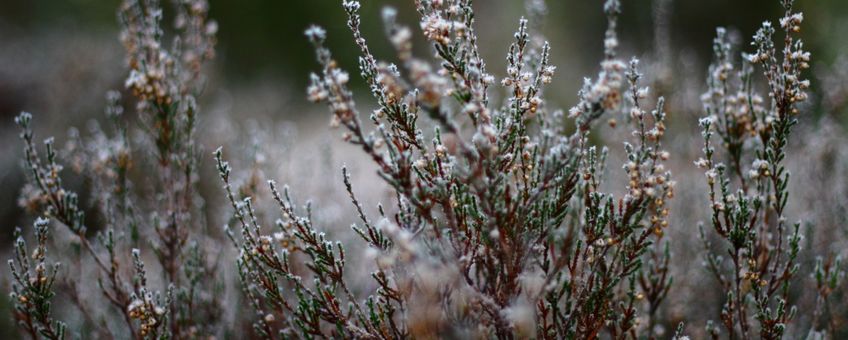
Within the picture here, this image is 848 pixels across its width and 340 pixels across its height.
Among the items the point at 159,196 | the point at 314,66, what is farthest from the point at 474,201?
the point at 314,66

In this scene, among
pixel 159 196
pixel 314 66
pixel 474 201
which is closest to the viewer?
pixel 474 201

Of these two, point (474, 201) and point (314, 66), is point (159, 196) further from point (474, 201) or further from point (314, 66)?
point (314, 66)

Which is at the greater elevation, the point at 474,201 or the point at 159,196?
the point at 159,196

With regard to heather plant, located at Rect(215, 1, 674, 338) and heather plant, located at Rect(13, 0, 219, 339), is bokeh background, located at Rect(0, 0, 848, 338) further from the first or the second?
heather plant, located at Rect(215, 1, 674, 338)

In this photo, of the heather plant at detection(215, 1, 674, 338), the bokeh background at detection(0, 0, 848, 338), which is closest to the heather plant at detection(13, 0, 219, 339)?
the heather plant at detection(215, 1, 674, 338)

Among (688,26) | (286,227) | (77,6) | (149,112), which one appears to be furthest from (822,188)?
(77,6)

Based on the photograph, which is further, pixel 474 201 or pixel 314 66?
pixel 314 66

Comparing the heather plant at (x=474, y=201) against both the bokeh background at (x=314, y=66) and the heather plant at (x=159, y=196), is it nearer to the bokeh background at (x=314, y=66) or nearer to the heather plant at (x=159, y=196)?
the heather plant at (x=159, y=196)

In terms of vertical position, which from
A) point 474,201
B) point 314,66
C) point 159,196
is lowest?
point 474,201
